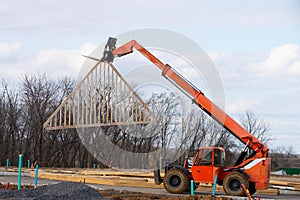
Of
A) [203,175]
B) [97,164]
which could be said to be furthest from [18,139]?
[203,175]

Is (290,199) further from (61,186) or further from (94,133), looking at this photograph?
(94,133)

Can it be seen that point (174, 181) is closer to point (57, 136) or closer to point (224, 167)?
point (224, 167)

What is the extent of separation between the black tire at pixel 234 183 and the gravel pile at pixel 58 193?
523 centimetres

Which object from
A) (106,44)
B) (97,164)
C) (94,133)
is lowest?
(97,164)

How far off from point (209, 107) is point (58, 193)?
25.3 feet

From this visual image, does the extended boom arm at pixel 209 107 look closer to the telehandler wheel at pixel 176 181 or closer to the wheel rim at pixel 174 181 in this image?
the telehandler wheel at pixel 176 181

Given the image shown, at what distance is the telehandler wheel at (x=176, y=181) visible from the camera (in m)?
19.7

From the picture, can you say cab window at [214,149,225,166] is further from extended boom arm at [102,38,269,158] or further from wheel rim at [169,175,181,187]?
wheel rim at [169,175,181,187]

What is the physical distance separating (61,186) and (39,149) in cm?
4125

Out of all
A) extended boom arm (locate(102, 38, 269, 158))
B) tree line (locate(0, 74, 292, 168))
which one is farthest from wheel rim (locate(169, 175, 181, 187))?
tree line (locate(0, 74, 292, 168))

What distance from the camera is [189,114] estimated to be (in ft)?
191

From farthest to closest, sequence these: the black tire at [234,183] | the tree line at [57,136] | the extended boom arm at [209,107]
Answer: the tree line at [57,136] → the extended boom arm at [209,107] → the black tire at [234,183]

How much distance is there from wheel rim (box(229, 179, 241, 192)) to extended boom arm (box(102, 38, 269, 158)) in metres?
1.55

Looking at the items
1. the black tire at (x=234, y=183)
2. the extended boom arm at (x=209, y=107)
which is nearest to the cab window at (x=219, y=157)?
the black tire at (x=234, y=183)
